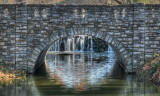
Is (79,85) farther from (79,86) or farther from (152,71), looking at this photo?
(152,71)

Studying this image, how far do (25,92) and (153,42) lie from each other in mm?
8667

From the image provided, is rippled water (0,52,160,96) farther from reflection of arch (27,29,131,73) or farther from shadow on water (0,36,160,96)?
reflection of arch (27,29,131,73)

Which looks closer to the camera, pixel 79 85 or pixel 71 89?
pixel 71 89

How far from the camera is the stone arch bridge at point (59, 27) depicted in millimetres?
19188

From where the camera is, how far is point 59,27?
1925 centimetres

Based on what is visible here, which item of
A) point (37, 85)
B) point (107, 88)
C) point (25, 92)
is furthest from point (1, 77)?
point (107, 88)

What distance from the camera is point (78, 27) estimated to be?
19266mm

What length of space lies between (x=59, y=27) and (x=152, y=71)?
225 inches

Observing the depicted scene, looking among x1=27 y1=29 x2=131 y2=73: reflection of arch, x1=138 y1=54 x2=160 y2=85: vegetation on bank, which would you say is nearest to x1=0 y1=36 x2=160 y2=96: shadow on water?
x1=138 y1=54 x2=160 y2=85: vegetation on bank

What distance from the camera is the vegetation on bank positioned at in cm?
1631

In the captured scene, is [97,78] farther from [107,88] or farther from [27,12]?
[27,12]

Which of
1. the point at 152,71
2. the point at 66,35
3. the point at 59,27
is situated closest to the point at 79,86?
the point at 152,71

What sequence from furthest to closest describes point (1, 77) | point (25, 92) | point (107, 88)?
point (1, 77) → point (107, 88) → point (25, 92)

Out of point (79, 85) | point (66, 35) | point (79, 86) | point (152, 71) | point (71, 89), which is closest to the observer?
point (71, 89)
